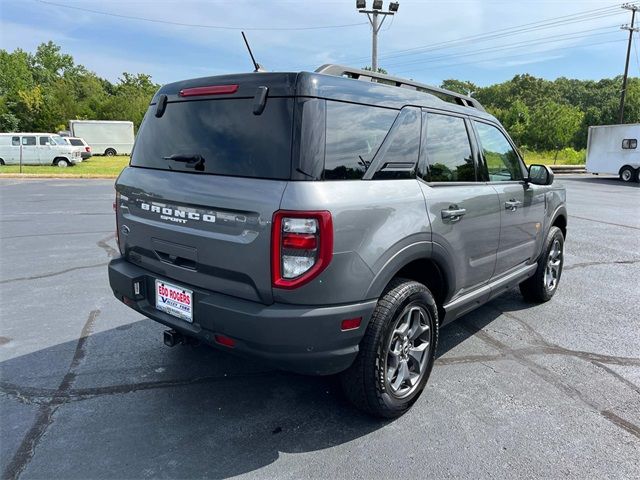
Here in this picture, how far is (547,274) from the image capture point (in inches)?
197

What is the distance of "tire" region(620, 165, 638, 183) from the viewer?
23.7 meters

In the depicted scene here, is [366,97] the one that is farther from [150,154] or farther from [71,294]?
[71,294]

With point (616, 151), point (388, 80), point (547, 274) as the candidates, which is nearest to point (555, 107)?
point (616, 151)

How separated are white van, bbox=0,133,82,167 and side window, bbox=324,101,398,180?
92.2 ft

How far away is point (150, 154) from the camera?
312 cm

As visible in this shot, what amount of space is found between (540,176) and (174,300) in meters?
3.54

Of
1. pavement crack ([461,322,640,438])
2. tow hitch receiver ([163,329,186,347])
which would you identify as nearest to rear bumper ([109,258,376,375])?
tow hitch receiver ([163,329,186,347])

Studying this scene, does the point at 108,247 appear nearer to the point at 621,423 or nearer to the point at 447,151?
the point at 447,151

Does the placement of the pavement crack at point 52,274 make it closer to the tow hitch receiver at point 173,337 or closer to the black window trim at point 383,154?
the tow hitch receiver at point 173,337

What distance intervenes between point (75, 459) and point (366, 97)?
100 inches

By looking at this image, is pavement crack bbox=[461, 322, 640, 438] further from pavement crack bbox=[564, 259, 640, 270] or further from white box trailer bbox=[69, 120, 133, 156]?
white box trailer bbox=[69, 120, 133, 156]

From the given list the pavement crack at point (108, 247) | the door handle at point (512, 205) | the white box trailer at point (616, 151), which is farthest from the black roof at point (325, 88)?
the white box trailer at point (616, 151)

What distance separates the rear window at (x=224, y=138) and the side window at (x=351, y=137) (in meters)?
0.23

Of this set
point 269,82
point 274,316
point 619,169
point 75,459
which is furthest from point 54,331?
point 619,169
